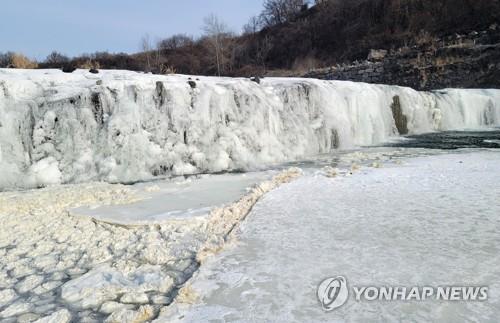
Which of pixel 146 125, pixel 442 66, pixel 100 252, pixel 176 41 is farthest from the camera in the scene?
pixel 176 41

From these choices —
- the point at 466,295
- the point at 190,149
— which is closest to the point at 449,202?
the point at 466,295

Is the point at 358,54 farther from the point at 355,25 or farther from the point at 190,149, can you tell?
the point at 190,149

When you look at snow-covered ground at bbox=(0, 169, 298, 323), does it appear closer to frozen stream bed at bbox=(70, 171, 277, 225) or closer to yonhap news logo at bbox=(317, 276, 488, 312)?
frozen stream bed at bbox=(70, 171, 277, 225)

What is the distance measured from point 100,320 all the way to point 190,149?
4895 millimetres

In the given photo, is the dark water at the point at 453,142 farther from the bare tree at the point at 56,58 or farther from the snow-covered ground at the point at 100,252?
the bare tree at the point at 56,58

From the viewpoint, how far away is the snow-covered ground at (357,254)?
200 centimetres

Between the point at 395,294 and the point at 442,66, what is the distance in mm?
17501

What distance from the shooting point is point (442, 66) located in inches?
674

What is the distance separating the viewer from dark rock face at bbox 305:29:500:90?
16000 millimetres

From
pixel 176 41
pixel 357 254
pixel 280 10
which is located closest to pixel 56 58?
pixel 176 41

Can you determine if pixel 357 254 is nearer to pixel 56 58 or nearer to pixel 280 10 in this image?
pixel 56 58

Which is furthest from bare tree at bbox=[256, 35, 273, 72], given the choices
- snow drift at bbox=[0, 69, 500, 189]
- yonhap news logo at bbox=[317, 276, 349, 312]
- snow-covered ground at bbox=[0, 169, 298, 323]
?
yonhap news logo at bbox=[317, 276, 349, 312]

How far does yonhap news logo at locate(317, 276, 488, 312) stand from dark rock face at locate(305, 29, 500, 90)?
52.6 feet

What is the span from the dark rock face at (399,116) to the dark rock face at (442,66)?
684cm
